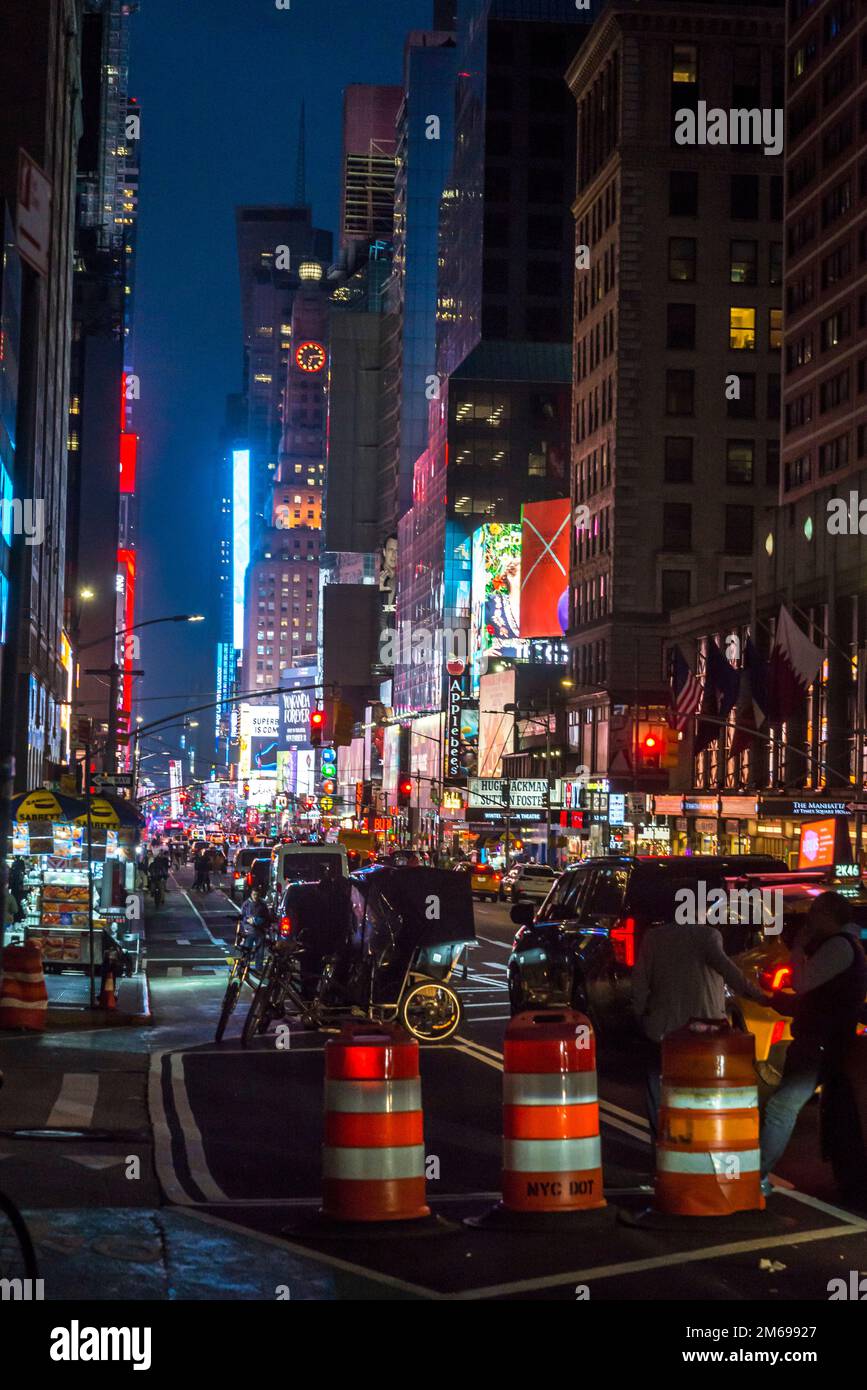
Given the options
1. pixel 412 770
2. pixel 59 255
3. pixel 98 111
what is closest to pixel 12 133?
pixel 59 255

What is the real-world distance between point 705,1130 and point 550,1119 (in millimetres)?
882

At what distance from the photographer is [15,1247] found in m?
8.94

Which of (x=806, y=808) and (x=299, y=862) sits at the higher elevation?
(x=806, y=808)

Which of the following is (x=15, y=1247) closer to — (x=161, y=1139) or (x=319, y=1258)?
(x=319, y=1258)

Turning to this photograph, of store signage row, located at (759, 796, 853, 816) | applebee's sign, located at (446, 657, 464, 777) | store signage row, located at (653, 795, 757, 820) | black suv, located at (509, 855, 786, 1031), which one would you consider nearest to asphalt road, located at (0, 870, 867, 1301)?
black suv, located at (509, 855, 786, 1031)

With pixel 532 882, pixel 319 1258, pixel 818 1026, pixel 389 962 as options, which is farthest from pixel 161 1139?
pixel 532 882

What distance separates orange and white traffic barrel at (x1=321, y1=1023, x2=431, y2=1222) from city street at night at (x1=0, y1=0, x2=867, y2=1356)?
0.02m

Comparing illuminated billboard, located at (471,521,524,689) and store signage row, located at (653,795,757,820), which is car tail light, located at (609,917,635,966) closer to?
store signage row, located at (653,795,757,820)

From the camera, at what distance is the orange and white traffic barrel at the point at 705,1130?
10.2 m

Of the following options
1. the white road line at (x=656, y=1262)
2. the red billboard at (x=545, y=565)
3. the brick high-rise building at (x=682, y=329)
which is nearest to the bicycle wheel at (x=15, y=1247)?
the white road line at (x=656, y=1262)

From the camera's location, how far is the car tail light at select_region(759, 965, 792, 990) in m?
15.0

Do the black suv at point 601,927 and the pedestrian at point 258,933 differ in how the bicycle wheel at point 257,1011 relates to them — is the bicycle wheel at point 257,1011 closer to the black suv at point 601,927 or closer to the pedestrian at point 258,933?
the pedestrian at point 258,933
